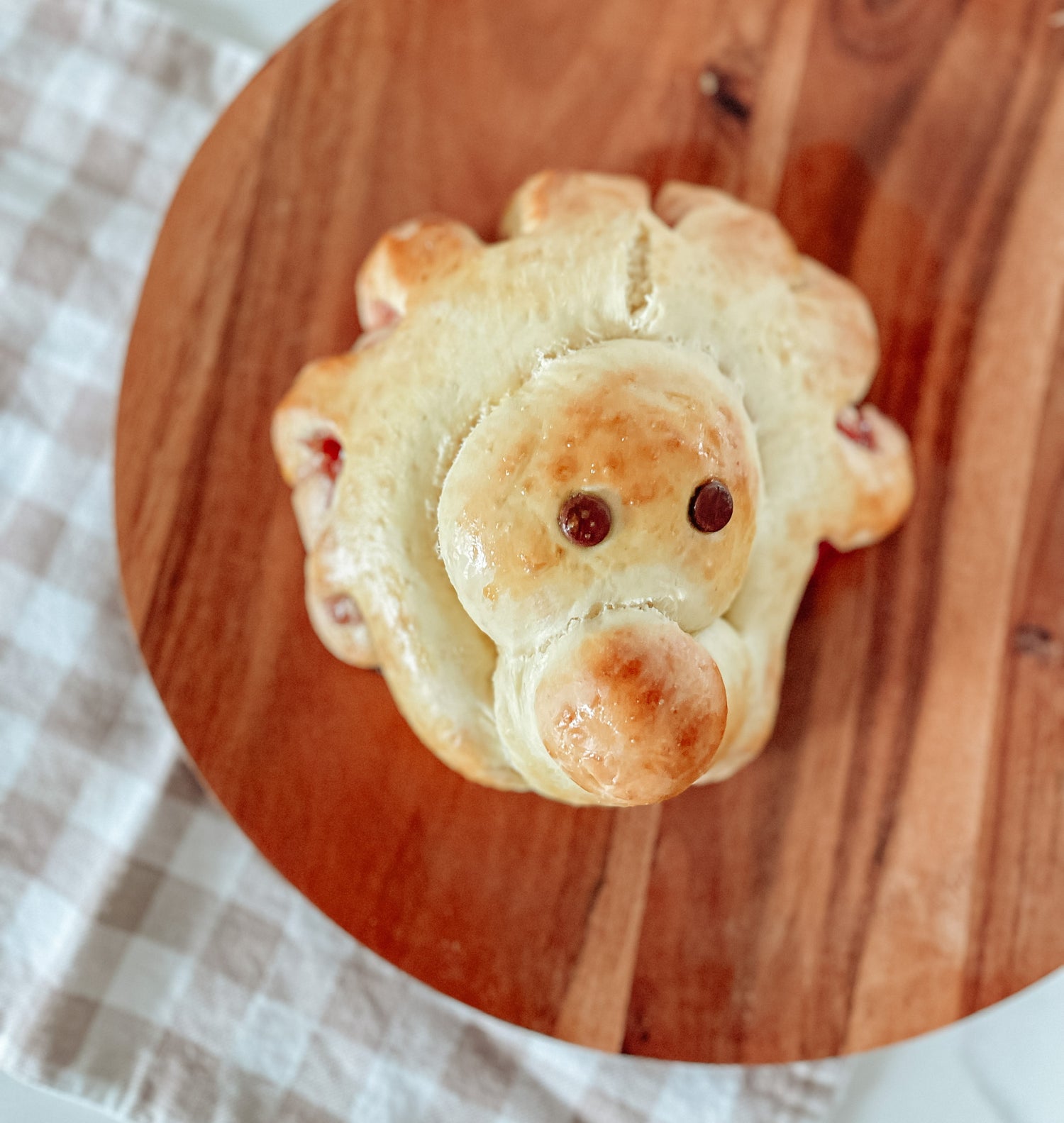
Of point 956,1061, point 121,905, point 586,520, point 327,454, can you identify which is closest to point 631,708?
point 586,520

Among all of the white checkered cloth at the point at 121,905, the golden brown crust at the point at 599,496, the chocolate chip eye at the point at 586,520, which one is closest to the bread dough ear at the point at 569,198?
the golden brown crust at the point at 599,496

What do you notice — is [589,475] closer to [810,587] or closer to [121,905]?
[810,587]

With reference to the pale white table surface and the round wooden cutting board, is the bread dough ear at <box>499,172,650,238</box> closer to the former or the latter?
the round wooden cutting board

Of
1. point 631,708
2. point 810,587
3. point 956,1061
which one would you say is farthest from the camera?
point 956,1061

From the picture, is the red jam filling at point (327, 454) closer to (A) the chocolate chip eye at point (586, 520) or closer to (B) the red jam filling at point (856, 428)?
(A) the chocolate chip eye at point (586, 520)

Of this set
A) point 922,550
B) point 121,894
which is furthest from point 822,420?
point 121,894

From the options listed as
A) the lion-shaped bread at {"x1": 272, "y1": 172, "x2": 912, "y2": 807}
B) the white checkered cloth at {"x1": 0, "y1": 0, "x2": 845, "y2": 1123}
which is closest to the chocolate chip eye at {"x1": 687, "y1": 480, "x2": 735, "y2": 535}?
the lion-shaped bread at {"x1": 272, "y1": 172, "x2": 912, "y2": 807}

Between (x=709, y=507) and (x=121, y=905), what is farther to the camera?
(x=121, y=905)
